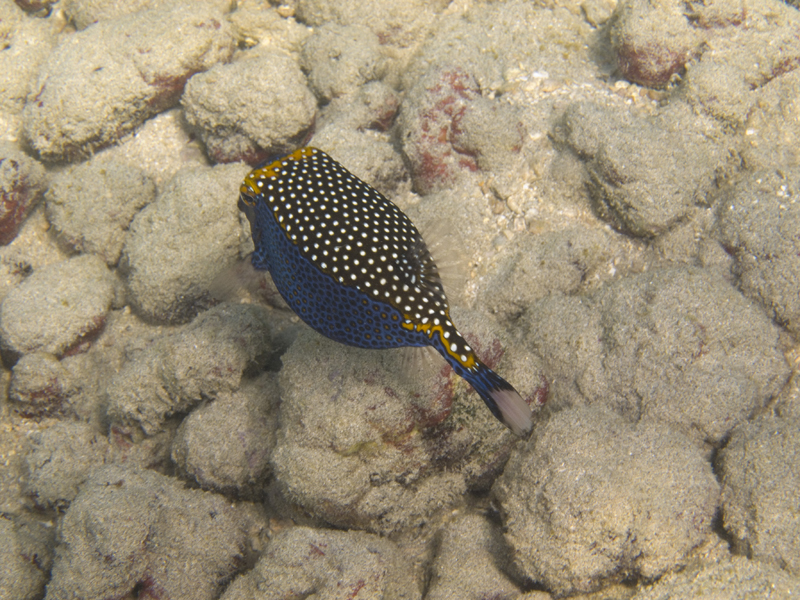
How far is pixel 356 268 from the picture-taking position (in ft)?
8.41

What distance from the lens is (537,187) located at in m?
5.06

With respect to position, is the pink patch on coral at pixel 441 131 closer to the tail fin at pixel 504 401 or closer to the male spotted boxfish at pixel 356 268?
the male spotted boxfish at pixel 356 268

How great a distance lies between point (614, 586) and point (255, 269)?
3.31 m

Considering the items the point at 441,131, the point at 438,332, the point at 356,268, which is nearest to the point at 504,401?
the point at 438,332

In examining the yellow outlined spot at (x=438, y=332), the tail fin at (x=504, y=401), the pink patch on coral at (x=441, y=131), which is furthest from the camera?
the pink patch on coral at (x=441, y=131)

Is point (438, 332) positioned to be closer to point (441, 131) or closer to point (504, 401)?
point (504, 401)

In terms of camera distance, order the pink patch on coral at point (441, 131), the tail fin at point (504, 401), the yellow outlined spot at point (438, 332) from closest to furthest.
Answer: the tail fin at point (504, 401), the yellow outlined spot at point (438, 332), the pink patch on coral at point (441, 131)

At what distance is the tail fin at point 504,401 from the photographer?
2.33 m

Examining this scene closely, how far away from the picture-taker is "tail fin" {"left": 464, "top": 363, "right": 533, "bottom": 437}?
233cm

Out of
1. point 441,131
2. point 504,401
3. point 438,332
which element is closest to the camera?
point 504,401

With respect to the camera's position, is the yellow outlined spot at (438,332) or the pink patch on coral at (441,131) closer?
the yellow outlined spot at (438,332)

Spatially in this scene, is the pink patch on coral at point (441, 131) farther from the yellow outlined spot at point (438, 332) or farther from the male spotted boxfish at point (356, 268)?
the yellow outlined spot at point (438, 332)

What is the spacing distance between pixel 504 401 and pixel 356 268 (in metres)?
1.08

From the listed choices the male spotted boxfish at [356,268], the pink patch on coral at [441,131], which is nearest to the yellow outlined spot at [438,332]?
the male spotted boxfish at [356,268]
